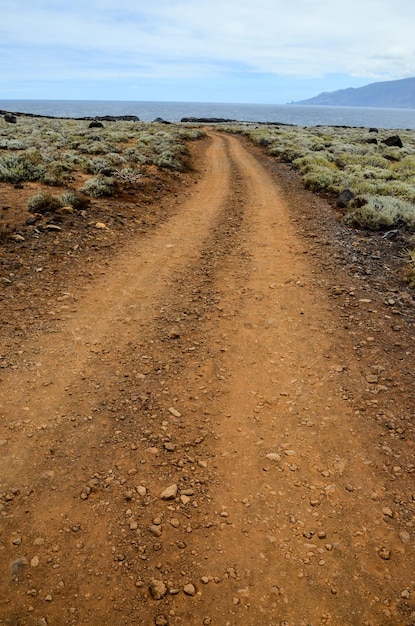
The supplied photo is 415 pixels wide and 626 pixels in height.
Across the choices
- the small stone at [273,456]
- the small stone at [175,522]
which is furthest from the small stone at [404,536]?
the small stone at [175,522]

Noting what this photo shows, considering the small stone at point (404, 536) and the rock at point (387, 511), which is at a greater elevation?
the rock at point (387, 511)

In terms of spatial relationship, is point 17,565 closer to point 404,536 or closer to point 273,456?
point 273,456

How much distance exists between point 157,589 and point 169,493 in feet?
3.01

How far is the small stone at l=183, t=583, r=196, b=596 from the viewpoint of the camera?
326cm

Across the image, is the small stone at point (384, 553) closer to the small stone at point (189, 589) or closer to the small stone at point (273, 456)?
the small stone at point (273, 456)

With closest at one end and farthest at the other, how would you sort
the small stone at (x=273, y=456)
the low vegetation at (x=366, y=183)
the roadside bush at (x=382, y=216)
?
the small stone at (x=273, y=456)
the roadside bush at (x=382, y=216)
the low vegetation at (x=366, y=183)

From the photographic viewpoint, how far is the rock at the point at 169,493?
13.3 ft

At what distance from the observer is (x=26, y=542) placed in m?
3.55

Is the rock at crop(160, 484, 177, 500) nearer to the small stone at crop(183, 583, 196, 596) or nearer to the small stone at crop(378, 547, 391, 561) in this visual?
the small stone at crop(183, 583, 196, 596)

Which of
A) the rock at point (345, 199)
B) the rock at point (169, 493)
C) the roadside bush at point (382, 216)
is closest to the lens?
the rock at point (169, 493)

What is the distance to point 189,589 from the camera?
3.28 metres

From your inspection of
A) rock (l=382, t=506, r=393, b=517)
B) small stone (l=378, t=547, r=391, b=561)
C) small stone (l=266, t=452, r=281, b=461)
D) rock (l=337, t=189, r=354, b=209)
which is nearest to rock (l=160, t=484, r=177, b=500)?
small stone (l=266, t=452, r=281, b=461)

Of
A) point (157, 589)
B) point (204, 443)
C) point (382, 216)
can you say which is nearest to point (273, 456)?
point (204, 443)

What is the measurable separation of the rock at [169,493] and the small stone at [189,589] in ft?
2.82
